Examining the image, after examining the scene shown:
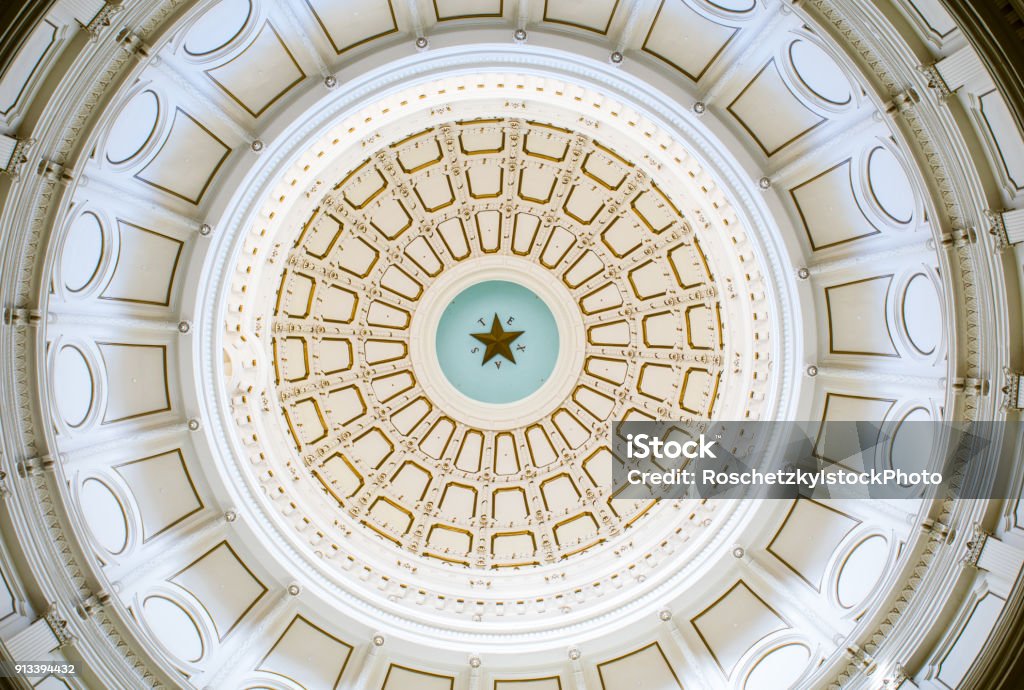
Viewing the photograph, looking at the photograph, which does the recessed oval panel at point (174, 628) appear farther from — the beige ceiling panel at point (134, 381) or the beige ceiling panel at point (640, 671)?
the beige ceiling panel at point (640, 671)

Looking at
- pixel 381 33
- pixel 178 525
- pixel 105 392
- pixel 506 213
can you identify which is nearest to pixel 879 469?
pixel 506 213

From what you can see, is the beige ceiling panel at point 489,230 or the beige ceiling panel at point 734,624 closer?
the beige ceiling panel at point 734,624

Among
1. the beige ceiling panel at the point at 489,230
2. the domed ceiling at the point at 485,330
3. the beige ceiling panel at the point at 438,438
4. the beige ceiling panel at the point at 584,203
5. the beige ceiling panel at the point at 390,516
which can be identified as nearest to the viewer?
the domed ceiling at the point at 485,330

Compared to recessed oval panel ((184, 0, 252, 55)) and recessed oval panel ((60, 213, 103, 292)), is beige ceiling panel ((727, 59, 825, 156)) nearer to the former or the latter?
recessed oval panel ((184, 0, 252, 55))

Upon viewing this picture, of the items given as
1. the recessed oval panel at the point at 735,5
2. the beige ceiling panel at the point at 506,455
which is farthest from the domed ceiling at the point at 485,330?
the beige ceiling panel at the point at 506,455

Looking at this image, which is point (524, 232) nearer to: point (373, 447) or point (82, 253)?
point (373, 447)

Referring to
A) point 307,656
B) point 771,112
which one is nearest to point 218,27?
point 771,112

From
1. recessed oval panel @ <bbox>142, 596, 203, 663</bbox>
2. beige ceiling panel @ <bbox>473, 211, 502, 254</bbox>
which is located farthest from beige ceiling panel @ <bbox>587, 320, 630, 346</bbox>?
recessed oval panel @ <bbox>142, 596, 203, 663</bbox>
